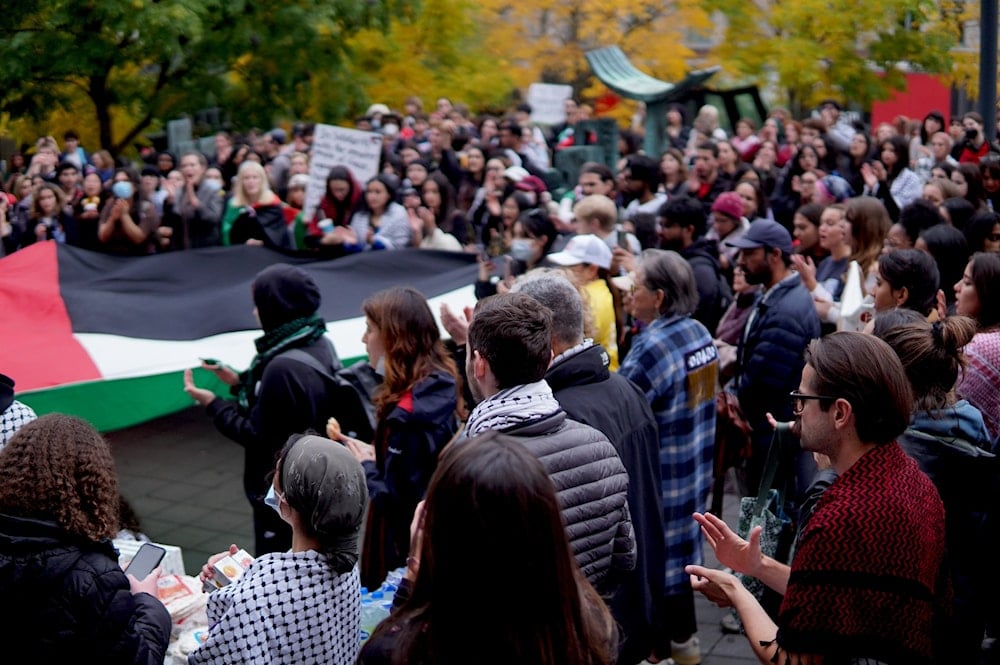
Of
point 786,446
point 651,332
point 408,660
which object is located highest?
point 408,660

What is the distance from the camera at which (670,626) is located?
5434mm

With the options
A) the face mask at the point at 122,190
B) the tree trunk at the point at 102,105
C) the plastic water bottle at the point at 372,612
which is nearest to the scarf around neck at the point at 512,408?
the plastic water bottle at the point at 372,612

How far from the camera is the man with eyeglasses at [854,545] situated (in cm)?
294

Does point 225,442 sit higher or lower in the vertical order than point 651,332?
lower

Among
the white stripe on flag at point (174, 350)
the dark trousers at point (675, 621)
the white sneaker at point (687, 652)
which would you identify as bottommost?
the white sneaker at point (687, 652)

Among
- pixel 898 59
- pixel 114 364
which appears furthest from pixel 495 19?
pixel 114 364

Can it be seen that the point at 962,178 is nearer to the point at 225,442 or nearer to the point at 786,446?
the point at 786,446

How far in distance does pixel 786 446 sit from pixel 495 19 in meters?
26.0

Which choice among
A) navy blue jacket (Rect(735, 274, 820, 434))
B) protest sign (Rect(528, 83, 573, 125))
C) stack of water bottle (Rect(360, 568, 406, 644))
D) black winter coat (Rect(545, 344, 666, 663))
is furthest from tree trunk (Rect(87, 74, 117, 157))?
black winter coat (Rect(545, 344, 666, 663))

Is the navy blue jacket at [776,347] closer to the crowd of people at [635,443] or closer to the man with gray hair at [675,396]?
the crowd of people at [635,443]

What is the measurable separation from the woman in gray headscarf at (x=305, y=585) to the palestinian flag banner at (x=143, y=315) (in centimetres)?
304

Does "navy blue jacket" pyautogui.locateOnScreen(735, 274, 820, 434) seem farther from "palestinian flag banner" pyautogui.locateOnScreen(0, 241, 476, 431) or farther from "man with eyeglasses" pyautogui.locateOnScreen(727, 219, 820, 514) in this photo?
"palestinian flag banner" pyautogui.locateOnScreen(0, 241, 476, 431)

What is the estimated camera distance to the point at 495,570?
2254 millimetres

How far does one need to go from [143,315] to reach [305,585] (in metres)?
4.22
